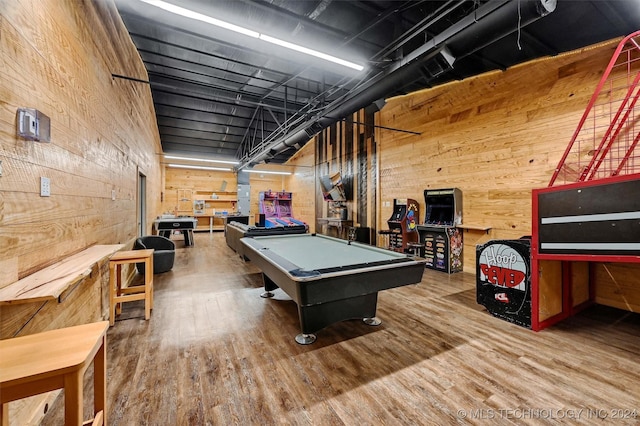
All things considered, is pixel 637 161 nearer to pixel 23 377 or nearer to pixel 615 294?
pixel 615 294

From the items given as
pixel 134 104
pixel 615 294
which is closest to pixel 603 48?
pixel 615 294

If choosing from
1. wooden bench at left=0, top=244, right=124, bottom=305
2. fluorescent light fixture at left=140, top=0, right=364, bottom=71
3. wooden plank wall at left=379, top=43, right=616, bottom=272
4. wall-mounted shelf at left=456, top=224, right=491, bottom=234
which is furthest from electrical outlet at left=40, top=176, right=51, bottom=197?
wooden plank wall at left=379, top=43, right=616, bottom=272

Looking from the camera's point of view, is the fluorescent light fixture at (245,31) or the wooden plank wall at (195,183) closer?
the fluorescent light fixture at (245,31)

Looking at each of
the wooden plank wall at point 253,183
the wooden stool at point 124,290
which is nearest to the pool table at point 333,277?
the wooden stool at point 124,290

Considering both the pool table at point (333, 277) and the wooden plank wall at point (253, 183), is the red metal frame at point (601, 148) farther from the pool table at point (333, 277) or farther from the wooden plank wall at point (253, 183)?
the wooden plank wall at point (253, 183)

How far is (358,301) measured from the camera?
2680mm

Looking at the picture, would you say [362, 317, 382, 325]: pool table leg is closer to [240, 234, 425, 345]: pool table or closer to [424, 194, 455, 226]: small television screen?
[240, 234, 425, 345]: pool table

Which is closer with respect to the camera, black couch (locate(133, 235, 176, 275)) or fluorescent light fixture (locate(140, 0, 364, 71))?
fluorescent light fixture (locate(140, 0, 364, 71))

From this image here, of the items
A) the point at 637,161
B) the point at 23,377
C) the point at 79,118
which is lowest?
the point at 23,377

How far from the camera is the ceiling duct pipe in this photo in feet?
7.64

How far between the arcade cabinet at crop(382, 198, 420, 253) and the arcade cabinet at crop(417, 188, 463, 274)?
0.39m

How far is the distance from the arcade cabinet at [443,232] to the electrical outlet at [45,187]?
4924 millimetres

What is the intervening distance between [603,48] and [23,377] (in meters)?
5.67

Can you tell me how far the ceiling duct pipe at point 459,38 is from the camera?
2328mm
